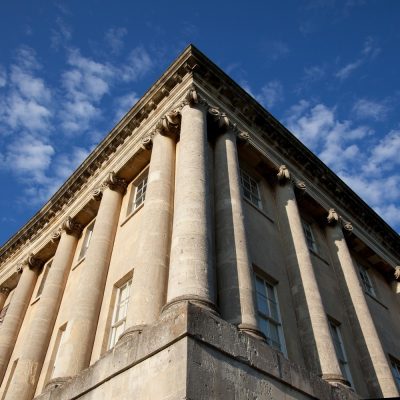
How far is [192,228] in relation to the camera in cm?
1067

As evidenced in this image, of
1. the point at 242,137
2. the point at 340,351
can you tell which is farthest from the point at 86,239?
the point at 340,351

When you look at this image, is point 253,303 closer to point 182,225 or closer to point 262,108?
point 182,225

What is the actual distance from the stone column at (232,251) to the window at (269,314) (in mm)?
1709

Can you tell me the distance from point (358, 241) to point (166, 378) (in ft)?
52.9

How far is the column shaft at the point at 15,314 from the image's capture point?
18.7 metres

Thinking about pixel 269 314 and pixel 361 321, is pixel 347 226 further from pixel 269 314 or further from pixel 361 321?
pixel 269 314

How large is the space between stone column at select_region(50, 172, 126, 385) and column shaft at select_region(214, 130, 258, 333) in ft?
15.3

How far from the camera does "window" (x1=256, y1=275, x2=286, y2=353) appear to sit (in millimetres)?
12312

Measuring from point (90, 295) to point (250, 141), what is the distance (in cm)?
845

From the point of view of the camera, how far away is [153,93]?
58.9 feet

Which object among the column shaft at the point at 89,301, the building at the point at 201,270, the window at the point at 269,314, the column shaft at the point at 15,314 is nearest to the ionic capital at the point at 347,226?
the building at the point at 201,270

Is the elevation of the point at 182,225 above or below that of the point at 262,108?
below

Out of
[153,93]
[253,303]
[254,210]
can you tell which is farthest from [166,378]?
[153,93]

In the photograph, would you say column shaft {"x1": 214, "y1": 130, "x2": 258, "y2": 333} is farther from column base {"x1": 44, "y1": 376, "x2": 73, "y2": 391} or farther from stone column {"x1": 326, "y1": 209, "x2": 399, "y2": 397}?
stone column {"x1": 326, "y1": 209, "x2": 399, "y2": 397}
